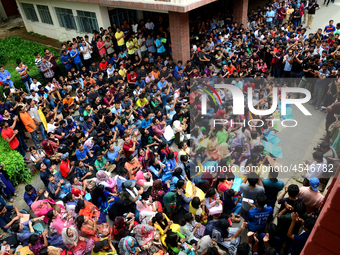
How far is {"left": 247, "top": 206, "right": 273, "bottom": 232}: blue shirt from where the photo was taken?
181 inches

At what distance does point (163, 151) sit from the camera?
6.68 metres

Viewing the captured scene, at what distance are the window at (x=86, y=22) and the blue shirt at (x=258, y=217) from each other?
12.7 metres

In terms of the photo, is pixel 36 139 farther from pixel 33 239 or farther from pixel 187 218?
pixel 187 218

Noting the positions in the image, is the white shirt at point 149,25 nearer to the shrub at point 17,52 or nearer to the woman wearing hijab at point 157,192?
the shrub at point 17,52

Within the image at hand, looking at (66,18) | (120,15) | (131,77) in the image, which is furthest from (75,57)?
(66,18)

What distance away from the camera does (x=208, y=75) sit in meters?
10.6

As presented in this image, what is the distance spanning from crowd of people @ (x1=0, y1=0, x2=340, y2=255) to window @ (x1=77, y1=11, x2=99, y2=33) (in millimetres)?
1526

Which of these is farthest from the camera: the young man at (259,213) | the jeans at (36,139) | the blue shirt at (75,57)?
the blue shirt at (75,57)

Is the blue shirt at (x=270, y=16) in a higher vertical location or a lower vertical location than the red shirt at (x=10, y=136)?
higher

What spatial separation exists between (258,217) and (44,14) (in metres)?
18.2

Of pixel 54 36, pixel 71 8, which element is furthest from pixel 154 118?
pixel 54 36

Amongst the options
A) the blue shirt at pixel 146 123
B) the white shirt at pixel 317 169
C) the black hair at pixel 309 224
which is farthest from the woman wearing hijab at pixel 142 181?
the white shirt at pixel 317 169

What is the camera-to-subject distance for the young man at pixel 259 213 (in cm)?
448

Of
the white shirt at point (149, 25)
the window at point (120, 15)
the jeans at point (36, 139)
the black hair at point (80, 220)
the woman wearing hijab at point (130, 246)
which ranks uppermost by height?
the window at point (120, 15)
